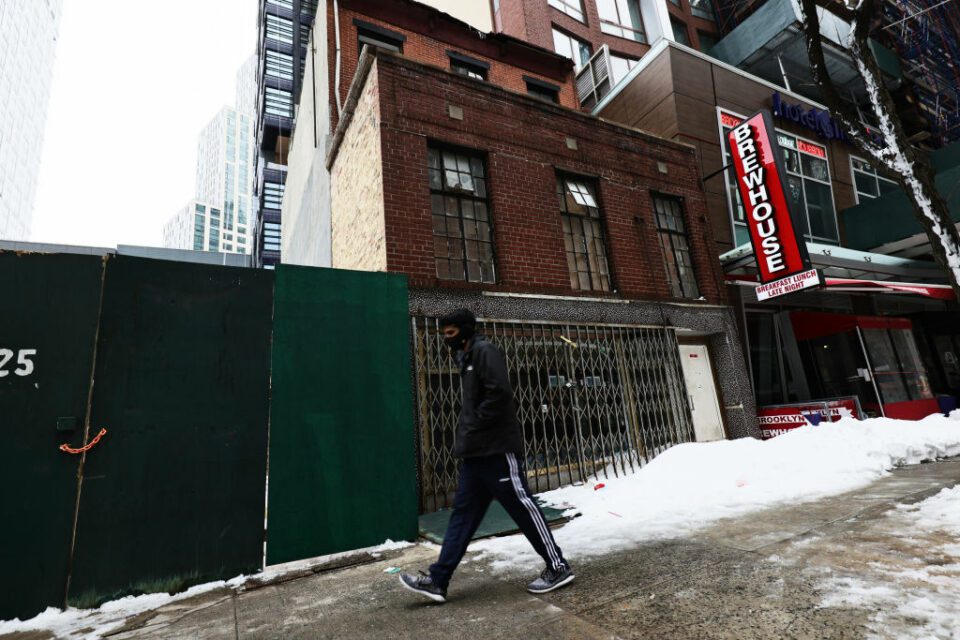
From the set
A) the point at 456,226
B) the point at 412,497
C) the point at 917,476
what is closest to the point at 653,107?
the point at 456,226

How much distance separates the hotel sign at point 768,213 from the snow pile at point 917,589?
6.21 meters

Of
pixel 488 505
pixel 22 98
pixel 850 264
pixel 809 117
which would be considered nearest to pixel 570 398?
pixel 488 505

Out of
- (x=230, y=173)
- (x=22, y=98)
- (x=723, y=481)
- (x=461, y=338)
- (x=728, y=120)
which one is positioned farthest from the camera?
(x=230, y=173)

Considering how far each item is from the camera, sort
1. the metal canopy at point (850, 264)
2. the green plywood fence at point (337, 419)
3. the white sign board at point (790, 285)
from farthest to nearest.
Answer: the metal canopy at point (850, 264) < the white sign board at point (790, 285) < the green plywood fence at point (337, 419)

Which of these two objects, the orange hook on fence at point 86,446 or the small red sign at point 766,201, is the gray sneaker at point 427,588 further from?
the small red sign at point 766,201

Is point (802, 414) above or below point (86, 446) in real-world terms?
below

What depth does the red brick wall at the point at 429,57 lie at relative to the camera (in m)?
11.3

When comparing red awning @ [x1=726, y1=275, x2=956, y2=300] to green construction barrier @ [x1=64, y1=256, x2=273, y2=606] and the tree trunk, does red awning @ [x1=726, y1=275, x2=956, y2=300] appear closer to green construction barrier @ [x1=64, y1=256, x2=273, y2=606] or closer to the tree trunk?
the tree trunk

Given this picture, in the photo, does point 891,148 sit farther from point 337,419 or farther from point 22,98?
point 22,98

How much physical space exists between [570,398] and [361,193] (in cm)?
517

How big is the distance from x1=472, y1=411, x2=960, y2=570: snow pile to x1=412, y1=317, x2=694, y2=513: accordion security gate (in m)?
0.59

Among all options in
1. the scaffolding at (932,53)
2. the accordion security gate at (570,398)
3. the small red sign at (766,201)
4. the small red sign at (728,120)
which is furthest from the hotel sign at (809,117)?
the accordion security gate at (570,398)

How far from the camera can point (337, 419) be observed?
15.8ft

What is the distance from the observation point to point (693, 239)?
34.4 feet
